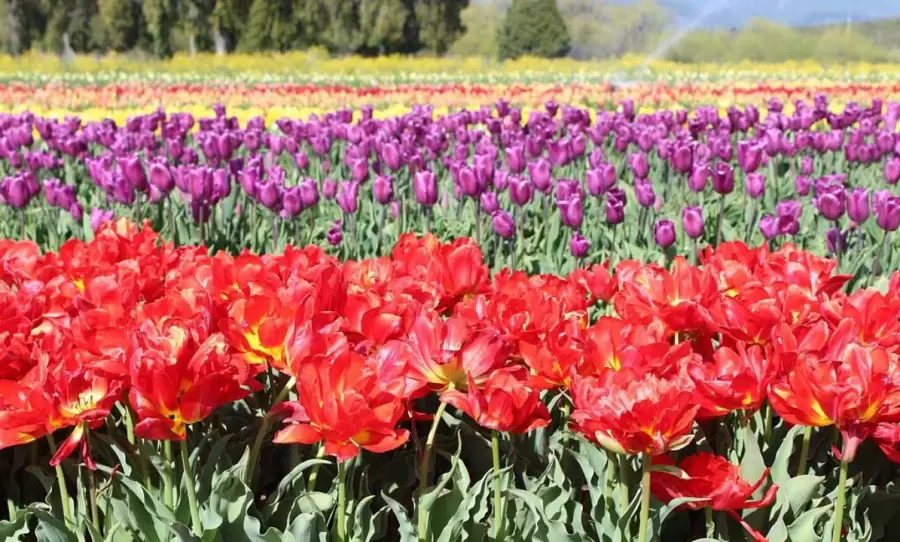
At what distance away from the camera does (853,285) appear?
3598mm

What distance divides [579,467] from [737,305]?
1.38ft

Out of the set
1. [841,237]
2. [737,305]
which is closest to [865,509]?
[737,305]

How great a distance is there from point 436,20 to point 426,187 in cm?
4947

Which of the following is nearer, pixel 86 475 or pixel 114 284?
pixel 86 475

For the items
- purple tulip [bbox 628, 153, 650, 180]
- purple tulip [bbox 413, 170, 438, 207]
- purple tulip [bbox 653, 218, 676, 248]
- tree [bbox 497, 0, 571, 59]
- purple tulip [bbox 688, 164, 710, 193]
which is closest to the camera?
purple tulip [bbox 653, 218, 676, 248]

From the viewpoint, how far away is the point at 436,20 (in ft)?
169

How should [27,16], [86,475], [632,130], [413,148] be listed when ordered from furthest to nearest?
[27,16] < [632,130] < [413,148] < [86,475]

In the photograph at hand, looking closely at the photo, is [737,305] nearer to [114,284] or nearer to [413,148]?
[114,284]

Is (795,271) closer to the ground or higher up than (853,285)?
higher up

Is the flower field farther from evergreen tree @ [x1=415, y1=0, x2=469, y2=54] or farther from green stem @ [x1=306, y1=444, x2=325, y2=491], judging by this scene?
evergreen tree @ [x1=415, y1=0, x2=469, y2=54]

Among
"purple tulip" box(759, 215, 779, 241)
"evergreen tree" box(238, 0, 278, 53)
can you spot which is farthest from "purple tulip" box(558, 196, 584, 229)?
"evergreen tree" box(238, 0, 278, 53)

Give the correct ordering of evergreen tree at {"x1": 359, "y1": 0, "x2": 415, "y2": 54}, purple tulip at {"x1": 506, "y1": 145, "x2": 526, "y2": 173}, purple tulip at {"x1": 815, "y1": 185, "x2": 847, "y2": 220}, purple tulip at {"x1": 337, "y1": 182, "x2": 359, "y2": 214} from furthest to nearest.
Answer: evergreen tree at {"x1": 359, "y1": 0, "x2": 415, "y2": 54} → purple tulip at {"x1": 506, "y1": 145, "x2": 526, "y2": 173} → purple tulip at {"x1": 337, "y1": 182, "x2": 359, "y2": 214} → purple tulip at {"x1": 815, "y1": 185, "x2": 847, "y2": 220}

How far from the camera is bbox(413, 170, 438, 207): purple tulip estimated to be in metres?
3.90

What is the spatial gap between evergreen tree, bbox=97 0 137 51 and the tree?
68.9ft
